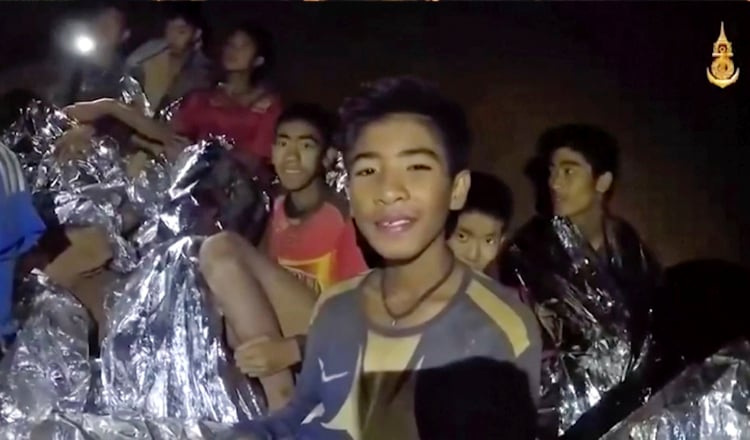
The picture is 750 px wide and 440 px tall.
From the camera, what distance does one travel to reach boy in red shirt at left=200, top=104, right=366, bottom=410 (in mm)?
1052

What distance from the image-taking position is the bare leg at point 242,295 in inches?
41.3

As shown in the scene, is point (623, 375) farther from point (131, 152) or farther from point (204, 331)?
point (131, 152)

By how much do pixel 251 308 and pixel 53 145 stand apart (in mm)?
300

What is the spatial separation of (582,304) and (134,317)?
1.65 ft

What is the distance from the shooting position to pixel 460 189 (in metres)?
1.05

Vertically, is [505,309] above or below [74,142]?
below

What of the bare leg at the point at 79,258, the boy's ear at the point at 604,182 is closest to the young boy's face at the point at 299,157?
the bare leg at the point at 79,258

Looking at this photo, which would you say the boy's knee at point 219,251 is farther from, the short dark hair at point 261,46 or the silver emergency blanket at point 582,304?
the silver emergency blanket at point 582,304

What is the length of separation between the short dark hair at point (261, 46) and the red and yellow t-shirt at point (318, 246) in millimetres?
162

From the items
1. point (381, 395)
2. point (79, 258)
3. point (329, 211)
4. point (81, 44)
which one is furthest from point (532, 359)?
point (81, 44)

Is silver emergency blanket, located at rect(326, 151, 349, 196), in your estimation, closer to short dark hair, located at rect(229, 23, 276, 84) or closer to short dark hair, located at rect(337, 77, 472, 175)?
short dark hair, located at rect(337, 77, 472, 175)

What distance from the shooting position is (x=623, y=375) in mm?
1062

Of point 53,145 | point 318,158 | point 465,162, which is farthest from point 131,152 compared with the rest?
point 465,162

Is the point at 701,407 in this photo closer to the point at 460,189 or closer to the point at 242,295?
the point at 460,189
